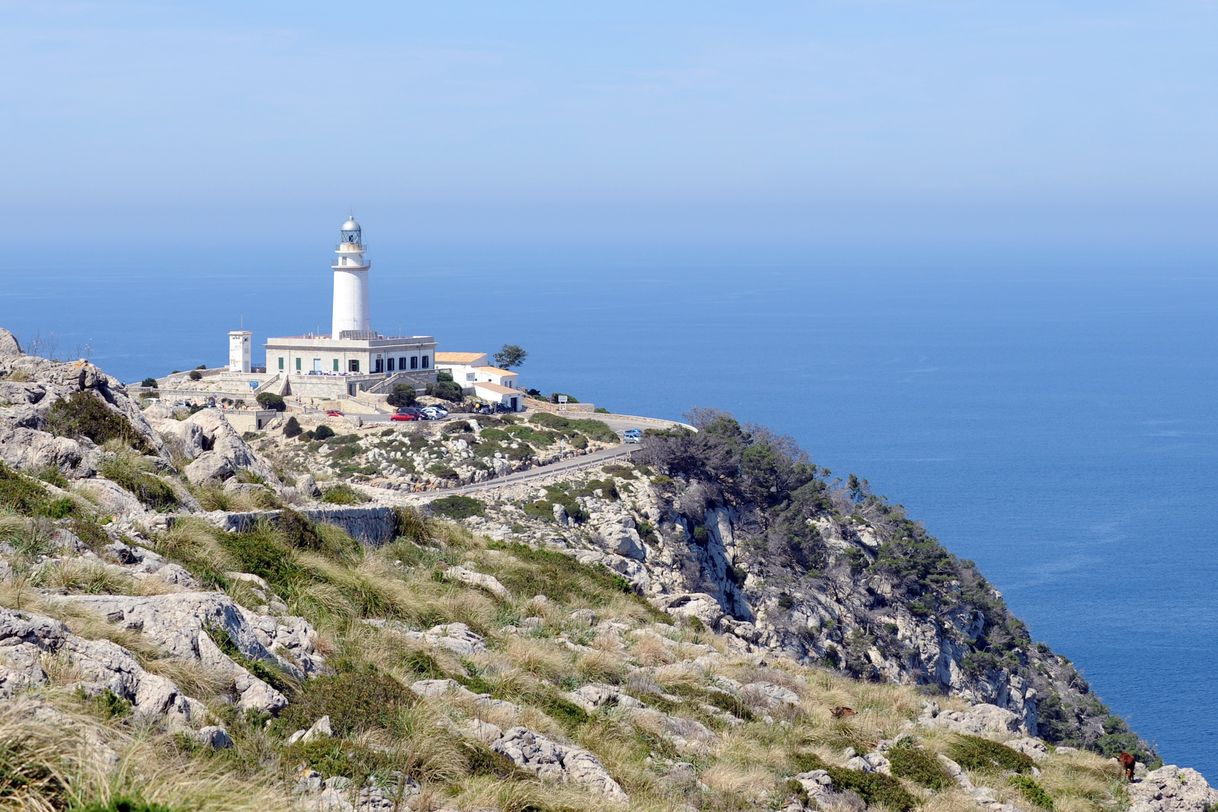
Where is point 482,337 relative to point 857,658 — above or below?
above

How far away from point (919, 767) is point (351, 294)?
57609 millimetres

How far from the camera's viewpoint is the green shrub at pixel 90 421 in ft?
54.3

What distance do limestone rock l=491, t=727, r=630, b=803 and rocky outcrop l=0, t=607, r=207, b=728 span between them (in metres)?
2.34

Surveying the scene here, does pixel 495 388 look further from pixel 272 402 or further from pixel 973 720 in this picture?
pixel 973 720

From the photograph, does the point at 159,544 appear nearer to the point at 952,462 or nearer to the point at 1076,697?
the point at 1076,697

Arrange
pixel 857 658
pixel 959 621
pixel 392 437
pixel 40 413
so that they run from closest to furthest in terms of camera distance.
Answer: pixel 40 413
pixel 857 658
pixel 959 621
pixel 392 437

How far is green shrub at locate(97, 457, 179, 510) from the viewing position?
15195 mm

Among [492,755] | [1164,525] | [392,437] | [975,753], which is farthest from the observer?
[1164,525]

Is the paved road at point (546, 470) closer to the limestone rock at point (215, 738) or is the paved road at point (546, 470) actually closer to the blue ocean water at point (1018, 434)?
the blue ocean water at point (1018, 434)

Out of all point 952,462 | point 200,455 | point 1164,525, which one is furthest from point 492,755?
point 952,462

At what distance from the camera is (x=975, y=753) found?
14.0m

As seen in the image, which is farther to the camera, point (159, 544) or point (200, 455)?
point (200, 455)

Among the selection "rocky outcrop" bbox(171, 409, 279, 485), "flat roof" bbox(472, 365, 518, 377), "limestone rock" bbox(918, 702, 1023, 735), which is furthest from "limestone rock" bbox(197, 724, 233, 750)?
"flat roof" bbox(472, 365, 518, 377)

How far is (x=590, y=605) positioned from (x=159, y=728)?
412 inches
